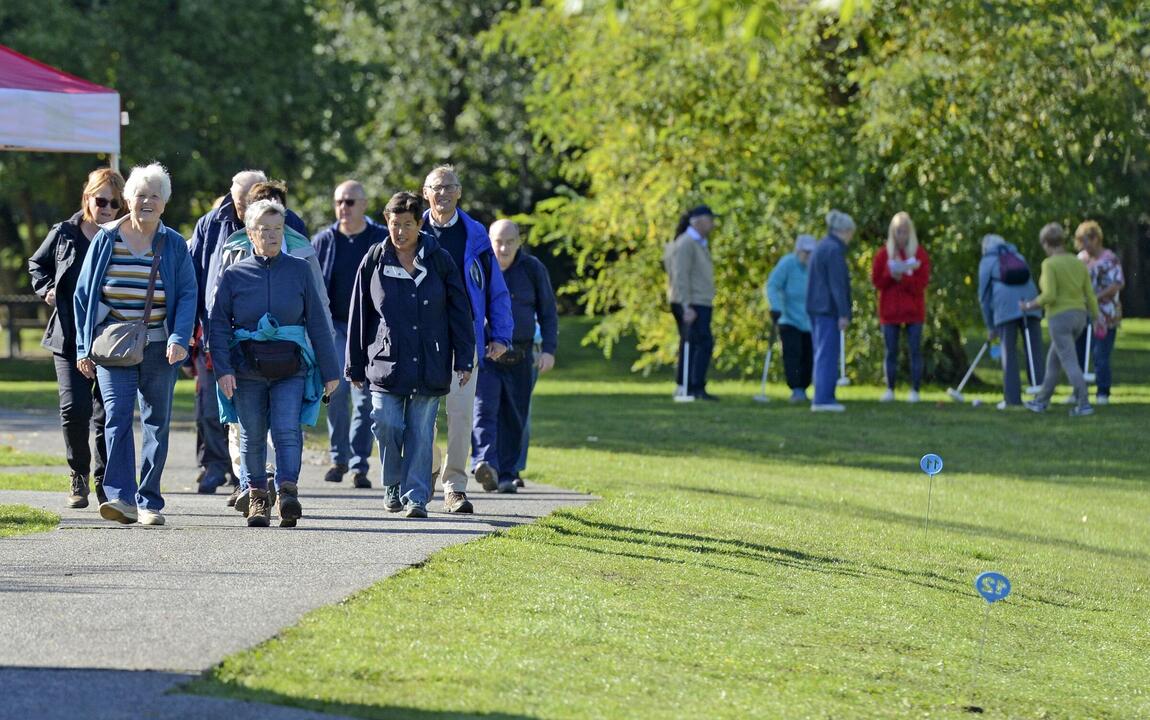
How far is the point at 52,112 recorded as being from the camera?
1380cm

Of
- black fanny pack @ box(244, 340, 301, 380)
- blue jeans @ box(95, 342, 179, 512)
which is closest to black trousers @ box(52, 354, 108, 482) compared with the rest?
blue jeans @ box(95, 342, 179, 512)

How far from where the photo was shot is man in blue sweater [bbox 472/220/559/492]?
12.7 m

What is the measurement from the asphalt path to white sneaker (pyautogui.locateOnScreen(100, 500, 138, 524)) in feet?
0.28

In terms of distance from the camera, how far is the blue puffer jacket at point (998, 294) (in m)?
20.6

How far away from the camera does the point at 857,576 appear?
33.5ft

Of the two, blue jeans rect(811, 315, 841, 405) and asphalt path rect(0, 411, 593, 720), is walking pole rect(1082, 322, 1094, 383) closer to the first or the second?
blue jeans rect(811, 315, 841, 405)

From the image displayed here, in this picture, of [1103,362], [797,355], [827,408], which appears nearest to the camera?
[827,408]

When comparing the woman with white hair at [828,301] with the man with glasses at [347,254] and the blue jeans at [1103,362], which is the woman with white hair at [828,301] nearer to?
the blue jeans at [1103,362]

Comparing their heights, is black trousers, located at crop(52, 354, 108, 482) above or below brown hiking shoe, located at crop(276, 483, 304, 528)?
above

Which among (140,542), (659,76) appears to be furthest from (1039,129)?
(140,542)

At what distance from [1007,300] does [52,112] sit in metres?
10.7

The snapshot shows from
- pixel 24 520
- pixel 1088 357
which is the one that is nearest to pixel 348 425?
pixel 24 520

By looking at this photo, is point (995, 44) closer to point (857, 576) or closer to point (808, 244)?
point (808, 244)

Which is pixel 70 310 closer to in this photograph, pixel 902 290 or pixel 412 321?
pixel 412 321
